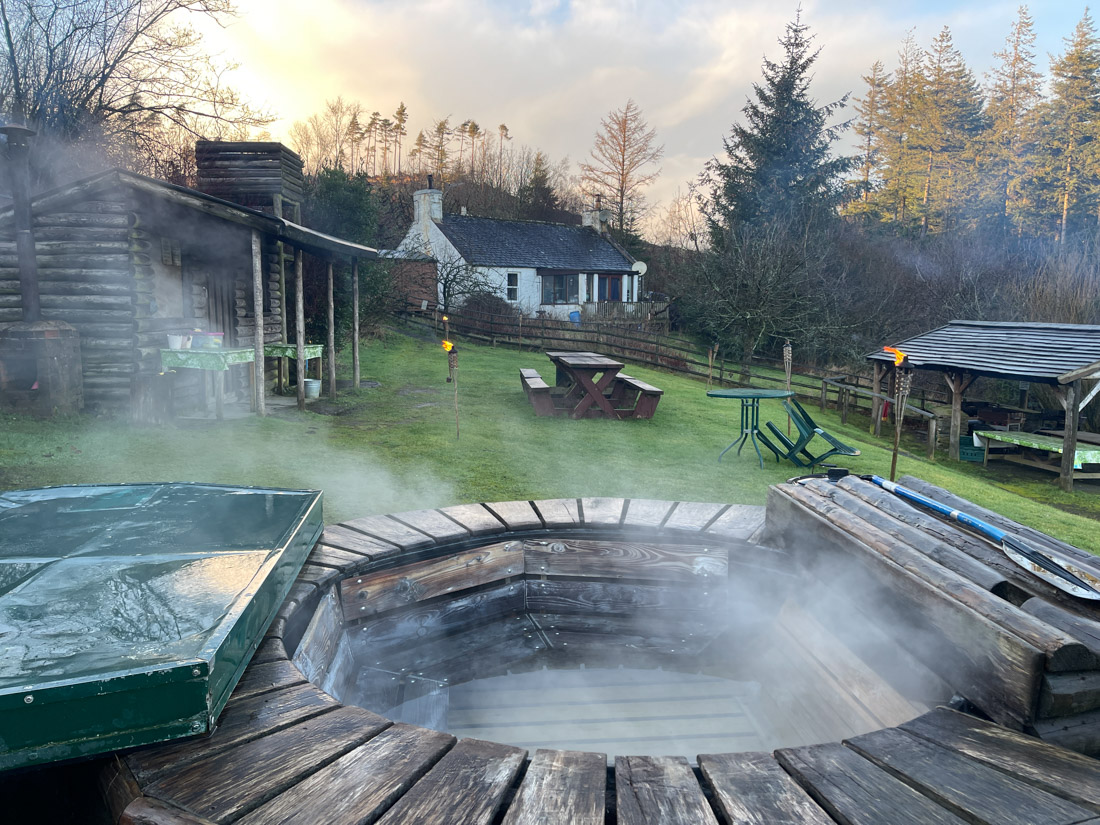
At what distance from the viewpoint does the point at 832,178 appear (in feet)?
88.3

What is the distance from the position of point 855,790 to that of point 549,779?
707 mm

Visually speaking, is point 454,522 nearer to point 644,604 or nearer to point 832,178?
point 644,604

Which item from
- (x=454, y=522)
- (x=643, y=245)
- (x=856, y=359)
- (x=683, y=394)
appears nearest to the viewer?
(x=454, y=522)

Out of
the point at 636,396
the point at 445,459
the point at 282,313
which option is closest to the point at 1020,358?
the point at 636,396

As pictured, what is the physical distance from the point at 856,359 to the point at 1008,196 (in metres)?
15.9

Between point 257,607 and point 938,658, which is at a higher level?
point 257,607

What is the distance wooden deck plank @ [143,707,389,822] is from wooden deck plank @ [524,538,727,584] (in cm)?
181

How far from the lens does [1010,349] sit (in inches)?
483

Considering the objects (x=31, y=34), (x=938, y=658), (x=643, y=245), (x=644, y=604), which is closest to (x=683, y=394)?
(x=644, y=604)

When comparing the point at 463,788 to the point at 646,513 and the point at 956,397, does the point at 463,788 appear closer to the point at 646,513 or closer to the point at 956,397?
the point at 646,513

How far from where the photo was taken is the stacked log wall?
8766mm

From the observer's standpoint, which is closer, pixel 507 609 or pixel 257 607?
pixel 257 607

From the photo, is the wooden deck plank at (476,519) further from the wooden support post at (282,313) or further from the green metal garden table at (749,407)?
the wooden support post at (282,313)

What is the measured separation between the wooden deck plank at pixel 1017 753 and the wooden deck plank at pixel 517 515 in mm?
2034
